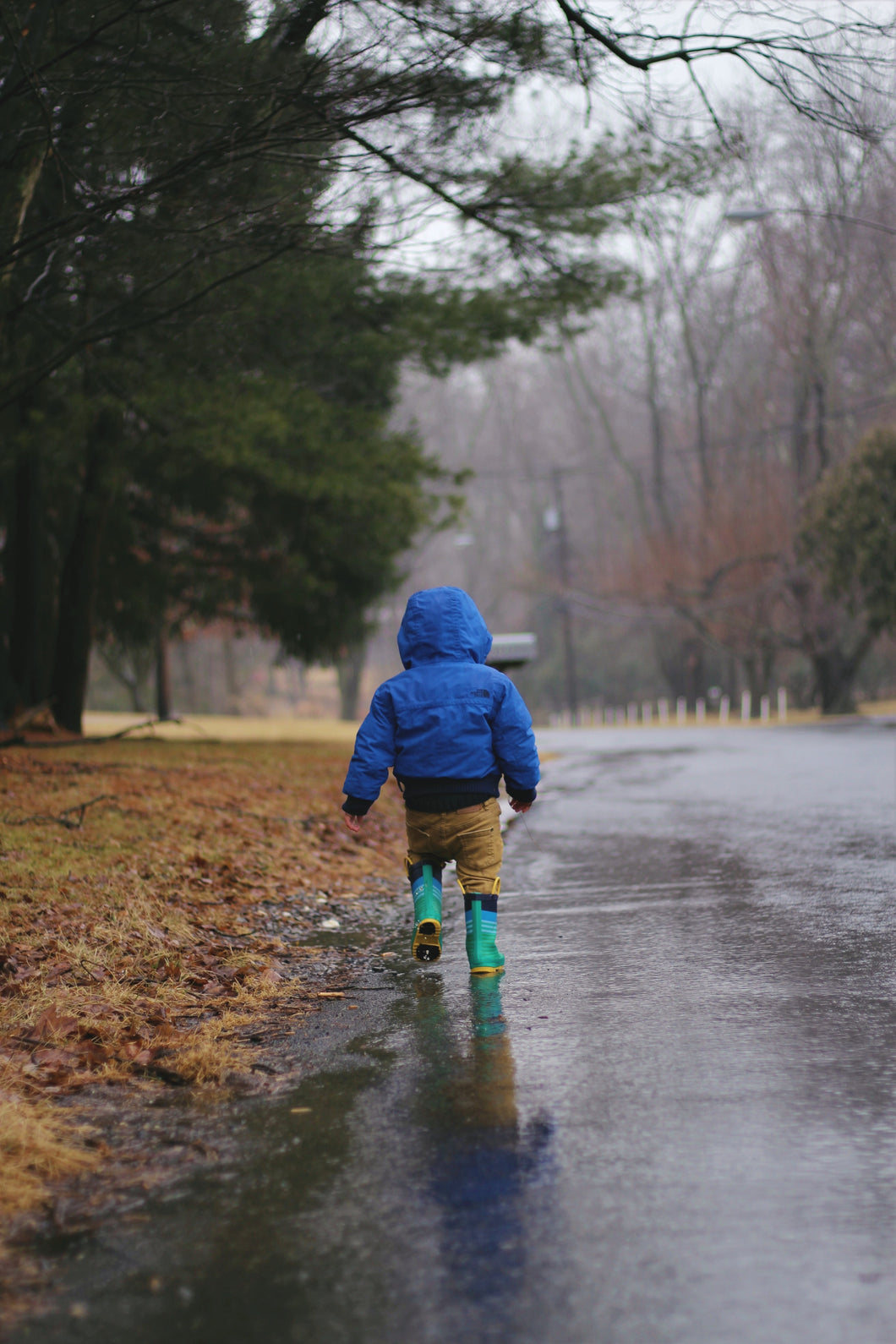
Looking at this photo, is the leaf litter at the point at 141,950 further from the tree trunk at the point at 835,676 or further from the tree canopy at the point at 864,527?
the tree trunk at the point at 835,676

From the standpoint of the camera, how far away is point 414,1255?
10.1 ft

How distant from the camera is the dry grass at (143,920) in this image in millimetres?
4637

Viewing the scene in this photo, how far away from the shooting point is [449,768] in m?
5.96

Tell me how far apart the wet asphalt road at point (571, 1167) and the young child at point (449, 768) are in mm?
325

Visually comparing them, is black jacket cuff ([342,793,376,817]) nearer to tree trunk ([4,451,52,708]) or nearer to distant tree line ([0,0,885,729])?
distant tree line ([0,0,885,729])

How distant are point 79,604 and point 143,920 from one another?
476 inches

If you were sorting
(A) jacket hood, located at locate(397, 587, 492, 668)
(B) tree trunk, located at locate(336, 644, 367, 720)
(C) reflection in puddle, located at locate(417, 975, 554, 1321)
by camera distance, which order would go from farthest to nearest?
(B) tree trunk, located at locate(336, 644, 367, 720) → (A) jacket hood, located at locate(397, 587, 492, 668) → (C) reflection in puddle, located at locate(417, 975, 554, 1321)

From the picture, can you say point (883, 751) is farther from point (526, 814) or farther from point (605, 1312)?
point (605, 1312)

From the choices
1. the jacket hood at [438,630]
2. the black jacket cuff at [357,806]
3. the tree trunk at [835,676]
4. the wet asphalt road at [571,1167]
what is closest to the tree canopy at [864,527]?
the tree trunk at [835,676]

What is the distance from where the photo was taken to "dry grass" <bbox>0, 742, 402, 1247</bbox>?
464cm

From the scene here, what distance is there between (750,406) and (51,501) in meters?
29.2

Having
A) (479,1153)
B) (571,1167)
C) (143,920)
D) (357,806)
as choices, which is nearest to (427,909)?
(357,806)

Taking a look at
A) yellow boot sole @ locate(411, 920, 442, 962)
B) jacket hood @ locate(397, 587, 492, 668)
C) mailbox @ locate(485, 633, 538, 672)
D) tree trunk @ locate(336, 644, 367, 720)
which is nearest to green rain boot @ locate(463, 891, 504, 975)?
yellow boot sole @ locate(411, 920, 442, 962)

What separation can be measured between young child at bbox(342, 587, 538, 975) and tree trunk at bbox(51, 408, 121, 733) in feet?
41.9
